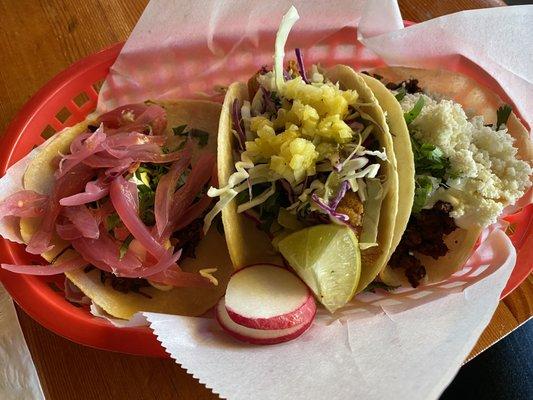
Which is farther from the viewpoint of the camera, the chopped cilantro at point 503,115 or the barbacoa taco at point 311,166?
the chopped cilantro at point 503,115

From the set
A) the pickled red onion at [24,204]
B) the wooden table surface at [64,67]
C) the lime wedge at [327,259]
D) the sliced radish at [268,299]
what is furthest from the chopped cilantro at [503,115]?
the pickled red onion at [24,204]

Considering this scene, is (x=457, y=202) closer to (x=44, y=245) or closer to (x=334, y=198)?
(x=334, y=198)

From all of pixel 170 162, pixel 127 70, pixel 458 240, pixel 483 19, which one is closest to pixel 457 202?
pixel 458 240

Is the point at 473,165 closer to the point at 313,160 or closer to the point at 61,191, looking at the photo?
the point at 313,160

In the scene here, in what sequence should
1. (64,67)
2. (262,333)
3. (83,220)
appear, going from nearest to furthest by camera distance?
(262,333) → (83,220) → (64,67)

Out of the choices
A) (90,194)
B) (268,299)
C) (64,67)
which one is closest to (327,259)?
(268,299)

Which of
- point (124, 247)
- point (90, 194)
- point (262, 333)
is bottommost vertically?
point (262, 333)

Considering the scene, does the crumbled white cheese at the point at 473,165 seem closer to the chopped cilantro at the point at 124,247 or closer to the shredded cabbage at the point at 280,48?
the shredded cabbage at the point at 280,48
